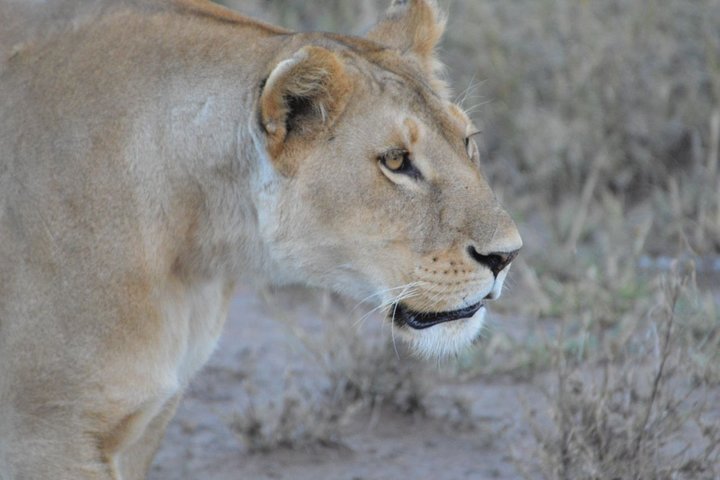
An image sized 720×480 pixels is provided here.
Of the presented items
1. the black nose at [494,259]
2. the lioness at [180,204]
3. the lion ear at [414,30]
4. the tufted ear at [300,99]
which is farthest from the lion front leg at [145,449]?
the lion ear at [414,30]

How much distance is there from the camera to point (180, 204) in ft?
10.1

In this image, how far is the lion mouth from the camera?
3082mm

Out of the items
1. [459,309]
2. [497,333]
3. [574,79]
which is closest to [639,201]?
[574,79]

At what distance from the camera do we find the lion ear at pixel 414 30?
3412 millimetres

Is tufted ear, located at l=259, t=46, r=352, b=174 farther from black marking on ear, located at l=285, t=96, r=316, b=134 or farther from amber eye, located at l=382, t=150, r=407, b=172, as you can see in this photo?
amber eye, located at l=382, t=150, r=407, b=172

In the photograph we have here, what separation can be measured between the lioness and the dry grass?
1.46m

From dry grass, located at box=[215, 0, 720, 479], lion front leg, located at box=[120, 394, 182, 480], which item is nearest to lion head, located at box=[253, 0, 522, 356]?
lion front leg, located at box=[120, 394, 182, 480]

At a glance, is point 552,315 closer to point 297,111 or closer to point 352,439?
point 352,439

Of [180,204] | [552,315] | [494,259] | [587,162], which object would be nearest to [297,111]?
[180,204]

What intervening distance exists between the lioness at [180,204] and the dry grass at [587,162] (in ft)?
4.78

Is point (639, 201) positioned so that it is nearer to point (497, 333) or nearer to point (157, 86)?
point (497, 333)

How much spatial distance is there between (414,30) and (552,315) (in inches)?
84.5

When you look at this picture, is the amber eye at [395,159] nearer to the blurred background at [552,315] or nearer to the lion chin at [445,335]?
the lion chin at [445,335]

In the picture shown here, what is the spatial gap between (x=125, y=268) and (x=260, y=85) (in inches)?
20.5
